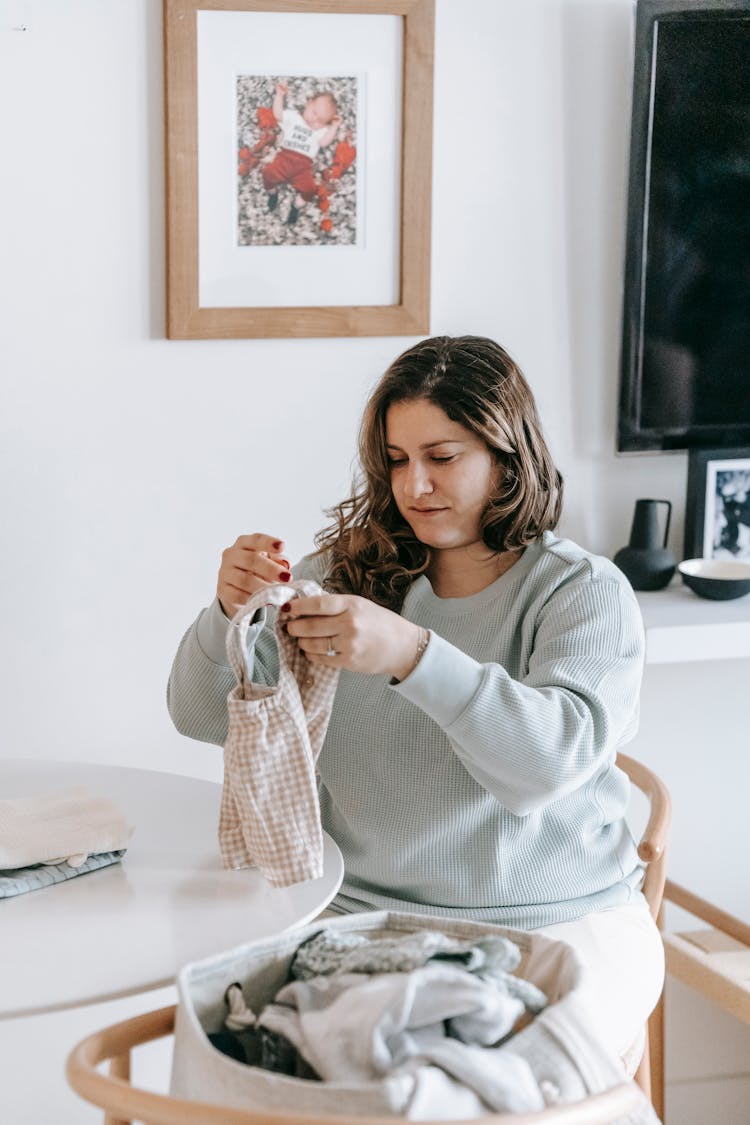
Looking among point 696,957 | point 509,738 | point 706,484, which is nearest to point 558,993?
point 509,738

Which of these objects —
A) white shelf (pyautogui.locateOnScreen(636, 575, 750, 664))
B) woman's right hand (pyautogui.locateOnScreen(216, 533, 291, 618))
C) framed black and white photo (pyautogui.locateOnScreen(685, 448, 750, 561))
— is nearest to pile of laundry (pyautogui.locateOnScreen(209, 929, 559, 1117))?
woman's right hand (pyautogui.locateOnScreen(216, 533, 291, 618))

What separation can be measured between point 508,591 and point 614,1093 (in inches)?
30.0

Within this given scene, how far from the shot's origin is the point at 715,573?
2297 millimetres

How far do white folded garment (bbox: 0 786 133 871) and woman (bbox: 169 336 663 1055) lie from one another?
0.25 m

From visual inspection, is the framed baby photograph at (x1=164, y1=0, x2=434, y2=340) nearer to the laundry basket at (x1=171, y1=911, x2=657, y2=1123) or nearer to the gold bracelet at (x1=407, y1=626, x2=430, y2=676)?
the gold bracelet at (x1=407, y1=626, x2=430, y2=676)

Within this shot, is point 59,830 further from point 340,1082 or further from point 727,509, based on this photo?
point 727,509

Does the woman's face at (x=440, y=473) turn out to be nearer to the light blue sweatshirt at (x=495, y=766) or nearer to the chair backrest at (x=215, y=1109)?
the light blue sweatshirt at (x=495, y=766)

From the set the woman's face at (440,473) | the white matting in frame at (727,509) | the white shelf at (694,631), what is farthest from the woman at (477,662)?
the white matting in frame at (727,509)

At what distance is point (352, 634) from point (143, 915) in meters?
0.33

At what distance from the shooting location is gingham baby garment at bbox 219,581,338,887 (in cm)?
135

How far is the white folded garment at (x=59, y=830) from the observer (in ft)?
4.59

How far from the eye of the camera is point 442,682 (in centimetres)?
141

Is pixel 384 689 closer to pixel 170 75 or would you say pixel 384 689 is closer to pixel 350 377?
pixel 350 377

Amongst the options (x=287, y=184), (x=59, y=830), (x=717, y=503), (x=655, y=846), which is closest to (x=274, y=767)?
(x=59, y=830)
